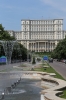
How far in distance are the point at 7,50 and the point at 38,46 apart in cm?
13486

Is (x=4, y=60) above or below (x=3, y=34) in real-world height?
below

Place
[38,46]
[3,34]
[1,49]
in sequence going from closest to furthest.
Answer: [1,49] → [3,34] → [38,46]

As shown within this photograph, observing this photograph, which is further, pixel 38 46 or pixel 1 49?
pixel 38 46

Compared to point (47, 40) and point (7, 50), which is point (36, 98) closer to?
point (7, 50)

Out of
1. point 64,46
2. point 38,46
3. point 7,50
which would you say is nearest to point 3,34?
point 7,50

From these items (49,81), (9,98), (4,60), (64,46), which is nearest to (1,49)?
(4,60)

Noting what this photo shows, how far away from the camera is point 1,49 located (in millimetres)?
67000

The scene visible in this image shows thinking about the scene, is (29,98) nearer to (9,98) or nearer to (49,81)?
(9,98)

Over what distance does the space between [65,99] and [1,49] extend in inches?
2234

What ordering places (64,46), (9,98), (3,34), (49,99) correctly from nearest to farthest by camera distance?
(49,99) < (9,98) < (3,34) < (64,46)

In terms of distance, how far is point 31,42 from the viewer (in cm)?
19625

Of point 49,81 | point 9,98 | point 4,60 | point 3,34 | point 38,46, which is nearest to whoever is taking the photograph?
point 9,98

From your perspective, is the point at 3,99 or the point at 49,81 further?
the point at 49,81

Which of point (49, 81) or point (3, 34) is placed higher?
point (3, 34)
